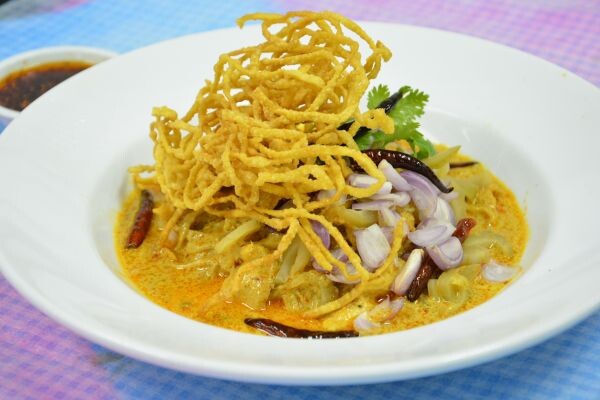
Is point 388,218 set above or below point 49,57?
above

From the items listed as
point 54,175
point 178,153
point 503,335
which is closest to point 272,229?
point 178,153

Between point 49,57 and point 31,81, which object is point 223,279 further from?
point 49,57

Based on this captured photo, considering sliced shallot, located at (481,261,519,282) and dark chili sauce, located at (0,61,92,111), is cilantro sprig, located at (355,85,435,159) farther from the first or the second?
dark chili sauce, located at (0,61,92,111)

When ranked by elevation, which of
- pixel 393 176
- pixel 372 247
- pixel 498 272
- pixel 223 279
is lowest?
pixel 223 279

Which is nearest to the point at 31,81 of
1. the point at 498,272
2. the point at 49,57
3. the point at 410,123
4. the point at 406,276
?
the point at 49,57

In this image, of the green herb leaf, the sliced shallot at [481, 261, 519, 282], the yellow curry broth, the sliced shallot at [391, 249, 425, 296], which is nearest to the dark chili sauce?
the yellow curry broth

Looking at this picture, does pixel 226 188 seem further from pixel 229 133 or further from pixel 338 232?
pixel 338 232

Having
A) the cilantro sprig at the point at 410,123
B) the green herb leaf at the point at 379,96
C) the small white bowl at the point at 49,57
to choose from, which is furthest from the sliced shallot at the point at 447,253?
the small white bowl at the point at 49,57
